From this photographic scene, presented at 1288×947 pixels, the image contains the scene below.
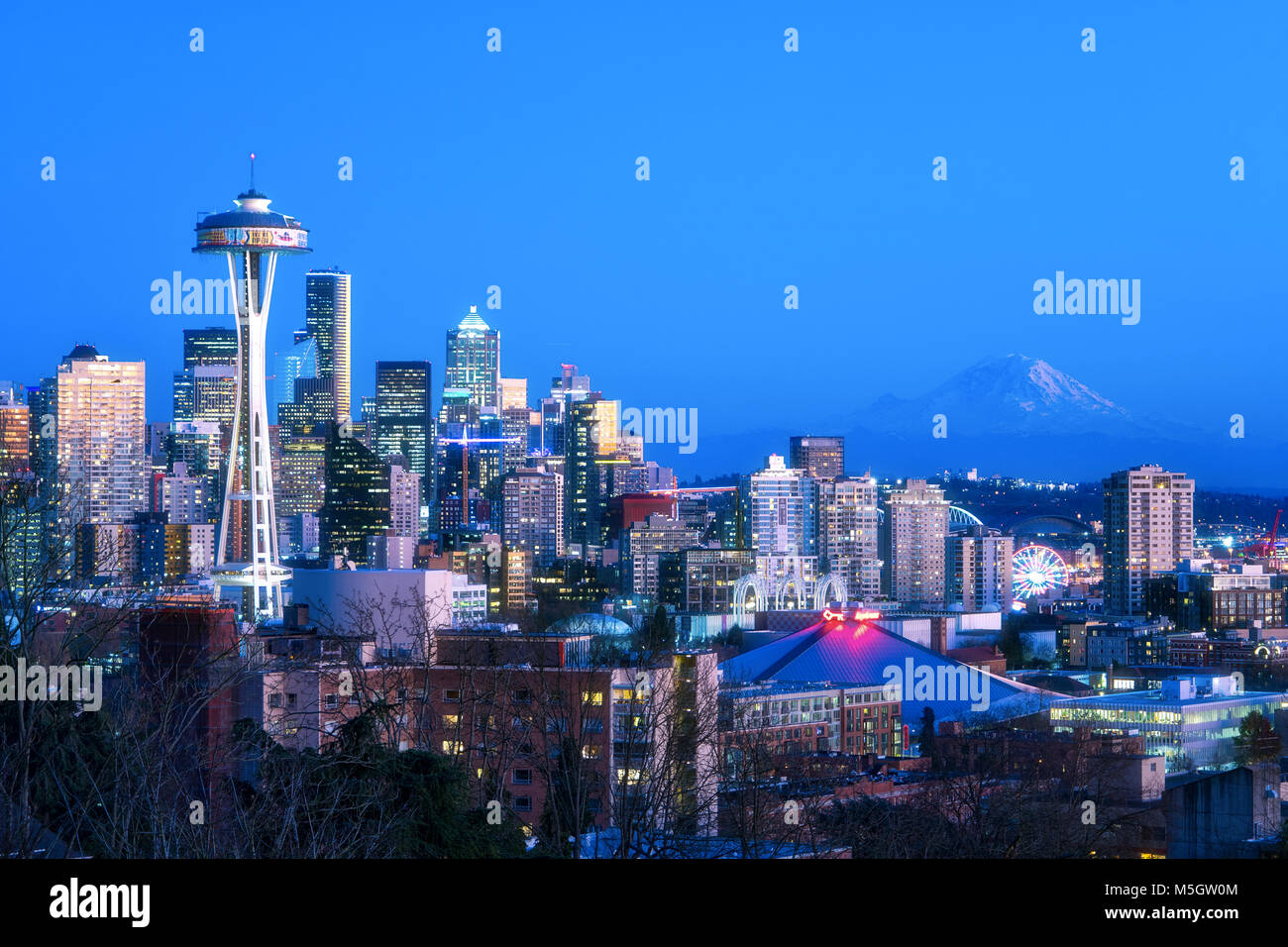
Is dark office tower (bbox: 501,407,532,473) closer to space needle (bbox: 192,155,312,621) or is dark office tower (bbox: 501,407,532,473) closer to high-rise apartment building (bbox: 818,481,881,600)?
high-rise apartment building (bbox: 818,481,881,600)

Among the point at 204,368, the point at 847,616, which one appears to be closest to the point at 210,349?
the point at 204,368

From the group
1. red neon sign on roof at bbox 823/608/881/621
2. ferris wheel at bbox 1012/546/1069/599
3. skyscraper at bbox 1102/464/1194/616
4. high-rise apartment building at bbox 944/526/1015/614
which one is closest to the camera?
red neon sign on roof at bbox 823/608/881/621

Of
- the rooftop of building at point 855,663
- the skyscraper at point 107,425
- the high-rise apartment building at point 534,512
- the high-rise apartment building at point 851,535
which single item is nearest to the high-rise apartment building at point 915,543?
the high-rise apartment building at point 851,535

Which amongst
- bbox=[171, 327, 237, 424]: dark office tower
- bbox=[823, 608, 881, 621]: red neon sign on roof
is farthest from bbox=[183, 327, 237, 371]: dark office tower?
bbox=[823, 608, 881, 621]: red neon sign on roof

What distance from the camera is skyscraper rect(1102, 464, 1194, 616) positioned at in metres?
53.7

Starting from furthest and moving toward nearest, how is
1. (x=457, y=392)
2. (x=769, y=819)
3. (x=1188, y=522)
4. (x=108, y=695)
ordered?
1. (x=457, y=392)
2. (x=1188, y=522)
3. (x=108, y=695)
4. (x=769, y=819)

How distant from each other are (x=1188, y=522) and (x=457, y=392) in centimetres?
4535

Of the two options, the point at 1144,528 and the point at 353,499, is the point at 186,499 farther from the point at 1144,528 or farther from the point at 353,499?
the point at 1144,528

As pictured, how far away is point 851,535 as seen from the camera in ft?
206

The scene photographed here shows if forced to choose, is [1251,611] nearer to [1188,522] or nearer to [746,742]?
[1188,522]

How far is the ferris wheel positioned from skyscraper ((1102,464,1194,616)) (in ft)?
A: 11.1

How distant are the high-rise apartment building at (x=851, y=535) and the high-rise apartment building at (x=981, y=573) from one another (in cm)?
414
